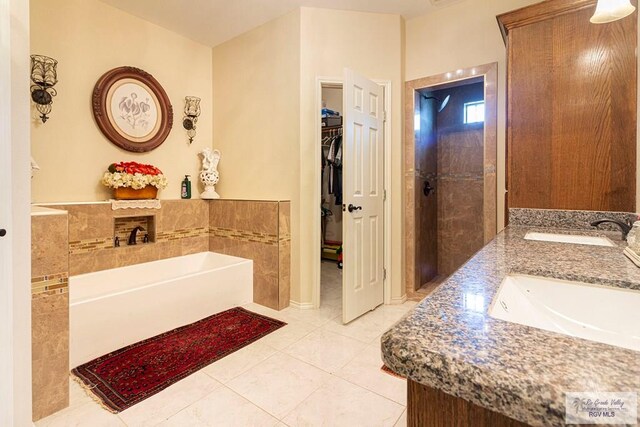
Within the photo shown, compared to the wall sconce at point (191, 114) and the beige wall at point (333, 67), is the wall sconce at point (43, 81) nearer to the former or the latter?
the wall sconce at point (191, 114)

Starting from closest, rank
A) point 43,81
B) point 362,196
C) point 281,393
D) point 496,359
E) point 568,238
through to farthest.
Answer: point 496,359 < point 568,238 < point 281,393 < point 43,81 < point 362,196

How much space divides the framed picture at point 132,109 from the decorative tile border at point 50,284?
174 centimetres

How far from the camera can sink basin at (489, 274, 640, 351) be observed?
2.17ft

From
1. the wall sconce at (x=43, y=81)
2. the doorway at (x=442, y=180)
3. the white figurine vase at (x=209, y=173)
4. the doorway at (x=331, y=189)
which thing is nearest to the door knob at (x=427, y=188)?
the doorway at (x=442, y=180)

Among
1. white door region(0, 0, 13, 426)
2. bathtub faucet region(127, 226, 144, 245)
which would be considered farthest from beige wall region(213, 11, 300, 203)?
white door region(0, 0, 13, 426)

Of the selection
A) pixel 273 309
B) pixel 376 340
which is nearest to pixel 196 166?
pixel 273 309

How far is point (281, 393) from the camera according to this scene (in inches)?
63.8

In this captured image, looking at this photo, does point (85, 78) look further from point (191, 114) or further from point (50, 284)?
point (50, 284)

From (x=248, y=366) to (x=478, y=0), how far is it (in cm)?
342

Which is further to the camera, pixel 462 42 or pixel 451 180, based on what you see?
pixel 451 180

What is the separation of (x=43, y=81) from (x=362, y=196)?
8.81ft

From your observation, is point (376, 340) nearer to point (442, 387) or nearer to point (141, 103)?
point (442, 387)

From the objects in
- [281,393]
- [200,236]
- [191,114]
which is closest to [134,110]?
[191,114]

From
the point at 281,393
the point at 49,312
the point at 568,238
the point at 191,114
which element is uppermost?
the point at 191,114
